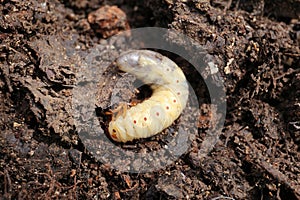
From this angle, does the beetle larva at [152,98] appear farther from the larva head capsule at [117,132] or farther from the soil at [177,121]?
the soil at [177,121]

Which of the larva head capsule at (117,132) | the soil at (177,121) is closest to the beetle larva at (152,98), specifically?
the larva head capsule at (117,132)

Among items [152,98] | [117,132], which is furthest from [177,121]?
[117,132]

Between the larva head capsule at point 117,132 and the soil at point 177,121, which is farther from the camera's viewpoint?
the larva head capsule at point 117,132

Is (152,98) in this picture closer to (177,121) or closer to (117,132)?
(177,121)

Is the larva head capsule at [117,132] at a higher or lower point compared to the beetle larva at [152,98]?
lower

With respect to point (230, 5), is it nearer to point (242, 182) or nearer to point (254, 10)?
point (254, 10)

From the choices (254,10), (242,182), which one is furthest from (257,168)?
(254,10)
